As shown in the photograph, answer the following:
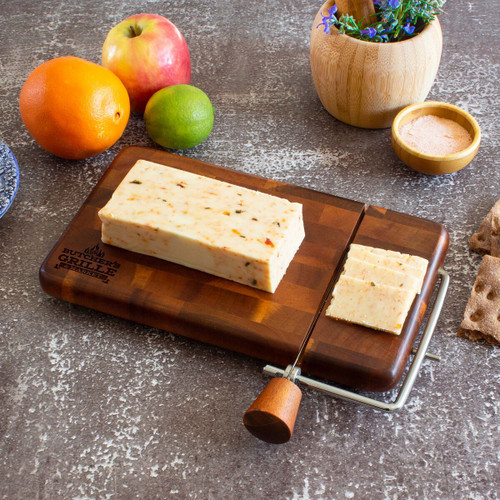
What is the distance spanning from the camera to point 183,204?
1.25 m

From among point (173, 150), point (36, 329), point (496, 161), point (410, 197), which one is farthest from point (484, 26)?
point (36, 329)

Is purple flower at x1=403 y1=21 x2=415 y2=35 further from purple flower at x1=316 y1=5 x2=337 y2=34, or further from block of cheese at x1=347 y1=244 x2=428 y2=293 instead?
block of cheese at x1=347 y1=244 x2=428 y2=293

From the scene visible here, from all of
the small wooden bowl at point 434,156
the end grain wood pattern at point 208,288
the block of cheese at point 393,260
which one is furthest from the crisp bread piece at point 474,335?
the small wooden bowl at point 434,156

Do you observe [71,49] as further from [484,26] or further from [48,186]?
[484,26]

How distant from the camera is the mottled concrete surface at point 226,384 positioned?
106 cm

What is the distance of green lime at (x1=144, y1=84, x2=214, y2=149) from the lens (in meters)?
1.46

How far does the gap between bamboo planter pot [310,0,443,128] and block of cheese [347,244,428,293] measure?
0.45 m

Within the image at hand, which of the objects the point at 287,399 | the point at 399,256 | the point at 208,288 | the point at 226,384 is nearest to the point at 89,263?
the point at 208,288

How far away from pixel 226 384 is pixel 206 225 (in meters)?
0.29

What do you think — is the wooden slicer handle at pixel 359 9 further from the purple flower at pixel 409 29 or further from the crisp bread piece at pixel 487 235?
the crisp bread piece at pixel 487 235

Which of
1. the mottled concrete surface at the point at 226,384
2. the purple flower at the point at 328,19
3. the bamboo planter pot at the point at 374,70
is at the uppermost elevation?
the purple flower at the point at 328,19

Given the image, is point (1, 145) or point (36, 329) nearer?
point (36, 329)

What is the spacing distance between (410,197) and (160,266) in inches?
23.4

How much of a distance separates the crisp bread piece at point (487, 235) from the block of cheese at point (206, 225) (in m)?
0.38
